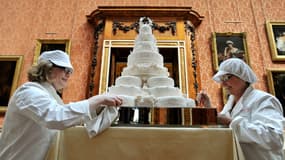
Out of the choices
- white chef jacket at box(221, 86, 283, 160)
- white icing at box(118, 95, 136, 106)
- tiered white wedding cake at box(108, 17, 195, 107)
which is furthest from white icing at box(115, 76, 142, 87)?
white chef jacket at box(221, 86, 283, 160)

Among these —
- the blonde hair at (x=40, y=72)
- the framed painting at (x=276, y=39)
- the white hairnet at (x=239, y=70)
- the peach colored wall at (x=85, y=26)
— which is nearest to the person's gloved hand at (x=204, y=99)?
the white hairnet at (x=239, y=70)

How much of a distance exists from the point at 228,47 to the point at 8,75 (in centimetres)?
384

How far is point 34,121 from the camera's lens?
128 cm

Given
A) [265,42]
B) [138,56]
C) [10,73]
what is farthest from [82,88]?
[265,42]

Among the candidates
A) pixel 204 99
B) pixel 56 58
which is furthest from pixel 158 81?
pixel 56 58

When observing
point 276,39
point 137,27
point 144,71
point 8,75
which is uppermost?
point 137,27

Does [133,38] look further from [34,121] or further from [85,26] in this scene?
[34,121]

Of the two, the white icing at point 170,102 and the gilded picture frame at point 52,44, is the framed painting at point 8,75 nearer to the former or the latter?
the gilded picture frame at point 52,44

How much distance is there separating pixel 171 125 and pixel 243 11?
4260 mm

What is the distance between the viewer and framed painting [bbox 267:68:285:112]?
4055 mm

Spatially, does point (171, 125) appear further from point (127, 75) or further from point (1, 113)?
point (1, 113)

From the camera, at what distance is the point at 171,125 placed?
130 centimetres

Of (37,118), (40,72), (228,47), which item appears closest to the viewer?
(37,118)

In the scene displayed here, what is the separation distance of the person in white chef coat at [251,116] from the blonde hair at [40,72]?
1.08 meters
